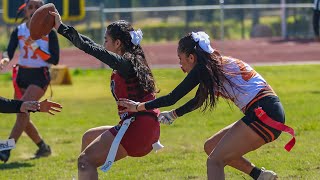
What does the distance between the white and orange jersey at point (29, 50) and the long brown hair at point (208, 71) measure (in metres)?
4.41

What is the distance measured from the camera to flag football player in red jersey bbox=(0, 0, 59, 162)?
11.6 m

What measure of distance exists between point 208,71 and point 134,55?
0.81 m

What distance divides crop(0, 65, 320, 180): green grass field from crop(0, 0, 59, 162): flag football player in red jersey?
36 centimetres

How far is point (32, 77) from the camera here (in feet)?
38.3

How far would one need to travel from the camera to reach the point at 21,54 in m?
11.9

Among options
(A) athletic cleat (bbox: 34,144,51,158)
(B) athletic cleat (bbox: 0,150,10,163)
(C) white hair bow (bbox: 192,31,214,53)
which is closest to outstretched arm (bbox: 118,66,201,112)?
(C) white hair bow (bbox: 192,31,214,53)

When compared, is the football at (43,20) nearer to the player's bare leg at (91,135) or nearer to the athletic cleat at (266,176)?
the player's bare leg at (91,135)

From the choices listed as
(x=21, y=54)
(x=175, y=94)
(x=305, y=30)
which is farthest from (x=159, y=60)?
(x=175, y=94)

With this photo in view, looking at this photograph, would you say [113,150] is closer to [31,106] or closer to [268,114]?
[31,106]

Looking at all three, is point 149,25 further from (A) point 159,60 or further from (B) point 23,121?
(B) point 23,121

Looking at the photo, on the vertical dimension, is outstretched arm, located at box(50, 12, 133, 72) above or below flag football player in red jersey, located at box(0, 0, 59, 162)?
above

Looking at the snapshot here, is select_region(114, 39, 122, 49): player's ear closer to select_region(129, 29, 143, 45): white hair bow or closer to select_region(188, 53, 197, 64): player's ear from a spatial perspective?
select_region(129, 29, 143, 45): white hair bow

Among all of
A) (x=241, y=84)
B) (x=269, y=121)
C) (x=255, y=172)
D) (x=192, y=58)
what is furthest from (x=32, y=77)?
(x=269, y=121)

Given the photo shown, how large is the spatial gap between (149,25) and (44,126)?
52.6ft
